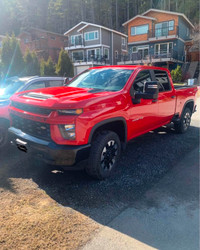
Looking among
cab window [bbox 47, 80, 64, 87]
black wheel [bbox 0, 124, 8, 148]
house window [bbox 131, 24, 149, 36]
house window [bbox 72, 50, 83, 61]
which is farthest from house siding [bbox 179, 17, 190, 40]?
black wheel [bbox 0, 124, 8, 148]

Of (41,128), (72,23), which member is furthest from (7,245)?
(72,23)

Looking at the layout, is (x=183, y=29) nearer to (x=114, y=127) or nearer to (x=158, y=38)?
(x=158, y=38)

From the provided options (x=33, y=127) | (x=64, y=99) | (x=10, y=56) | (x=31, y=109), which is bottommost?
(x=33, y=127)

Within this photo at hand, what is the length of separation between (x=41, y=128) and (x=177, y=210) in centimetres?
227

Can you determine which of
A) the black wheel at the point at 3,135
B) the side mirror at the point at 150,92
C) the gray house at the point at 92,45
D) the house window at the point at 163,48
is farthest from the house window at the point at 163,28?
the black wheel at the point at 3,135

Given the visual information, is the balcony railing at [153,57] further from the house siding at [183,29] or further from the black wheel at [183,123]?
the black wheel at [183,123]

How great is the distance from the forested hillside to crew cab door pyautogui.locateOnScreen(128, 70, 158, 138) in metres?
48.4

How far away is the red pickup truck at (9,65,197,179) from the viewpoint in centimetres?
293

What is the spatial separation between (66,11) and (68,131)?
2106 inches

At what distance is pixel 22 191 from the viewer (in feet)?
10.5

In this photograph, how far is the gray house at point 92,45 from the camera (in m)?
32.8

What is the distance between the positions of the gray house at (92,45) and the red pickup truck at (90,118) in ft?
95.4

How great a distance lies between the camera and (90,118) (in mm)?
3051

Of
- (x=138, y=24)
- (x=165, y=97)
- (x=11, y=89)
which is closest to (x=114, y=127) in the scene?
(x=165, y=97)
